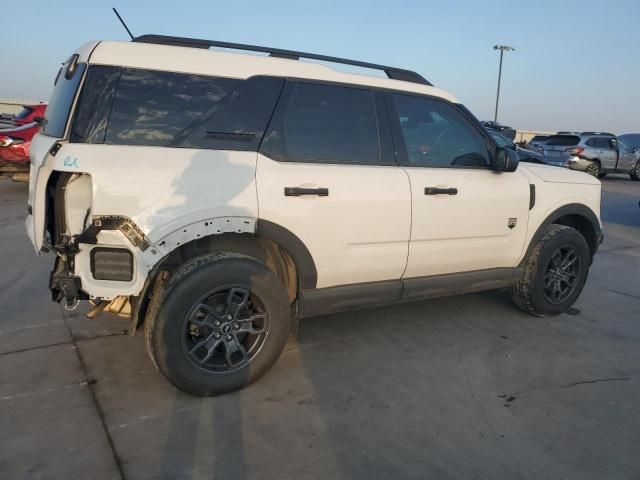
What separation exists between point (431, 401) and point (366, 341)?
91 cm

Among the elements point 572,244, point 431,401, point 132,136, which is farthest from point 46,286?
point 572,244

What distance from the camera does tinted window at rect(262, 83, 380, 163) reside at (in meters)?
3.12

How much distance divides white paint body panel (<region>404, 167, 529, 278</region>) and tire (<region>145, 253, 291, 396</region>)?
1154 millimetres

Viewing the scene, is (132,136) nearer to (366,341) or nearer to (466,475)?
(366,341)

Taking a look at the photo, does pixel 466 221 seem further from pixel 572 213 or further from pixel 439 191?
pixel 572 213

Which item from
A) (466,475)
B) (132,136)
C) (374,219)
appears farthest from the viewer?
(374,219)

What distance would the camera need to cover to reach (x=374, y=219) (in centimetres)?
333

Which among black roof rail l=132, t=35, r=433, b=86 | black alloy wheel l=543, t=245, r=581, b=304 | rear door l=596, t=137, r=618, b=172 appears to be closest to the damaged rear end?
black roof rail l=132, t=35, r=433, b=86

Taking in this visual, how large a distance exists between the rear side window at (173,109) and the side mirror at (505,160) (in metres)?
1.80

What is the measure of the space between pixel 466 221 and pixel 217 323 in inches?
79.3

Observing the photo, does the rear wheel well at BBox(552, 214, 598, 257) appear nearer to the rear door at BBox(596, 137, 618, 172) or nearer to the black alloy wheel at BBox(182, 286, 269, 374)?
the black alloy wheel at BBox(182, 286, 269, 374)

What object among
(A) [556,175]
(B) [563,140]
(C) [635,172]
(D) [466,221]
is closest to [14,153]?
(D) [466,221]

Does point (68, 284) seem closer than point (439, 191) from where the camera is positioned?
Yes

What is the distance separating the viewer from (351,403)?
299 centimetres
